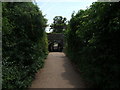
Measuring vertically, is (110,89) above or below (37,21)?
below

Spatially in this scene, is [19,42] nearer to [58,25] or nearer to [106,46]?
[106,46]

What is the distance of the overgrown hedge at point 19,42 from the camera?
19.3ft

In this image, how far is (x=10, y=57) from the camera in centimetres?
695

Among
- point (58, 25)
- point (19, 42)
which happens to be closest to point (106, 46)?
point (19, 42)

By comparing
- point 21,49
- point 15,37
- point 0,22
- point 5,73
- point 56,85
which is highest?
point 0,22

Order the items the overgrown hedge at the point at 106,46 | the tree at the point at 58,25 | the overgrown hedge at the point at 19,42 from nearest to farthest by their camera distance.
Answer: the overgrown hedge at the point at 106,46
the overgrown hedge at the point at 19,42
the tree at the point at 58,25

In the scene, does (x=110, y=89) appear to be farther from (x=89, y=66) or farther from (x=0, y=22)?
(x=0, y=22)

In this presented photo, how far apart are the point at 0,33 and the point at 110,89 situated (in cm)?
475

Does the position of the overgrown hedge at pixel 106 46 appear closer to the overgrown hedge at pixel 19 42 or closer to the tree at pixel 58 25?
the overgrown hedge at pixel 19 42

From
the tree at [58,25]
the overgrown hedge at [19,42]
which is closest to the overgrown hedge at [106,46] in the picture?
the overgrown hedge at [19,42]

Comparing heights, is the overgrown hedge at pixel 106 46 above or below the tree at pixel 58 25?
below

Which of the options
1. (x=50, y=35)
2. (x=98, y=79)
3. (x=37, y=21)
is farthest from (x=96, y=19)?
(x=50, y=35)

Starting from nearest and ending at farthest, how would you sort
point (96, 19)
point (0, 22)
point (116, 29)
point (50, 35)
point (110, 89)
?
point (116, 29), point (110, 89), point (96, 19), point (0, 22), point (50, 35)

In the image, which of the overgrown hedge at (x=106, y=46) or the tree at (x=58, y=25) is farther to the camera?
the tree at (x=58, y=25)
